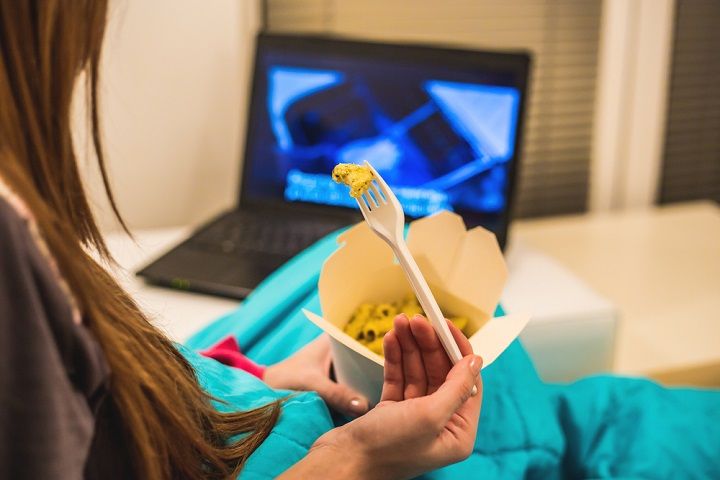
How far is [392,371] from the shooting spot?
64 centimetres

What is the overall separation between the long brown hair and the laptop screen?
2.44 feet

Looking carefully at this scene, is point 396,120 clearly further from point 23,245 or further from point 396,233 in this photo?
point 23,245

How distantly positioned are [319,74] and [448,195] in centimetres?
27

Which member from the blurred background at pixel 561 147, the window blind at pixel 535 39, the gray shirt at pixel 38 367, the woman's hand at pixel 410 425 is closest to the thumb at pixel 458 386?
→ the woman's hand at pixel 410 425

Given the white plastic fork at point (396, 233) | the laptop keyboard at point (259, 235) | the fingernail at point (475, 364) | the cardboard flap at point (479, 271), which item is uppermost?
the white plastic fork at point (396, 233)

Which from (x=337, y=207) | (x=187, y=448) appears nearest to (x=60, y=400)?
(x=187, y=448)

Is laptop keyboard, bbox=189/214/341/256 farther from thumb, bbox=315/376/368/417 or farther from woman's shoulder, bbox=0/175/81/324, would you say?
woman's shoulder, bbox=0/175/81/324

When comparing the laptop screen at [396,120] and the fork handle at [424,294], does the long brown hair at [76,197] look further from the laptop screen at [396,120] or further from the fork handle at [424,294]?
the laptop screen at [396,120]

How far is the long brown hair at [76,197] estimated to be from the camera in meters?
0.45

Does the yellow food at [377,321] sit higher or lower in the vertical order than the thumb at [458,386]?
lower

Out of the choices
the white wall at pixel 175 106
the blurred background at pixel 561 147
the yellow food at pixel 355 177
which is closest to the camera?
the yellow food at pixel 355 177

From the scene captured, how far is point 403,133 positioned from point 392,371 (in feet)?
2.23

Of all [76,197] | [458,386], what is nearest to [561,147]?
[458,386]

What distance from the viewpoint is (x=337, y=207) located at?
4.25 feet
